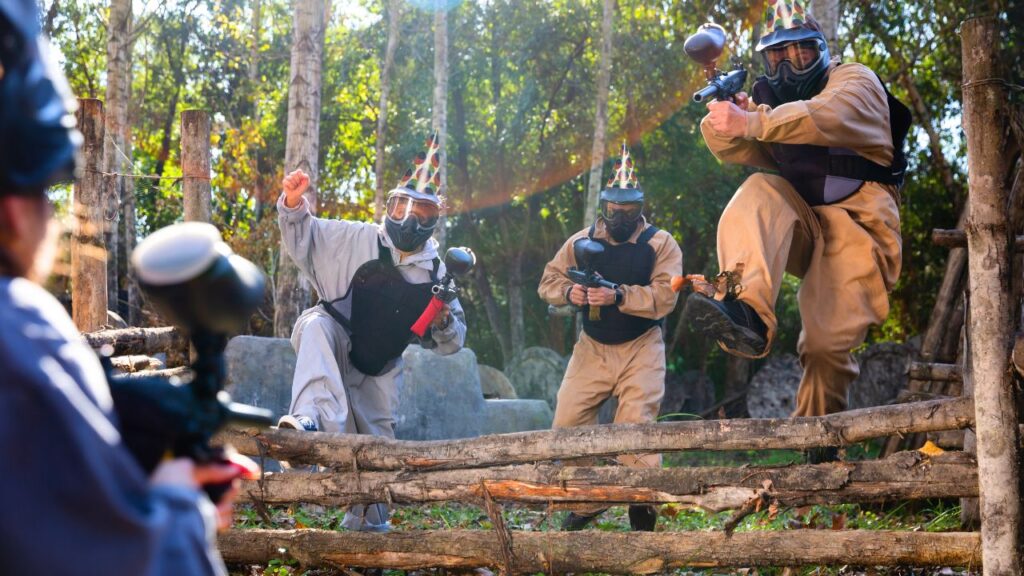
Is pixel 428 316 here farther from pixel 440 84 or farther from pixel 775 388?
pixel 440 84

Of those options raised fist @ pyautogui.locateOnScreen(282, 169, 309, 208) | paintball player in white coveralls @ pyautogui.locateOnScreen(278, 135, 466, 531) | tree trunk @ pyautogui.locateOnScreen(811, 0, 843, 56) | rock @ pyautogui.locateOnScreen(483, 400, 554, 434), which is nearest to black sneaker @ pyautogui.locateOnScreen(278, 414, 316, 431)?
paintball player in white coveralls @ pyautogui.locateOnScreen(278, 135, 466, 531)

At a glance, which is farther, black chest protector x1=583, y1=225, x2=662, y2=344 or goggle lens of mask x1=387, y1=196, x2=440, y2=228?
black chest protector x1=583, y1=225, x2=662, y2=344

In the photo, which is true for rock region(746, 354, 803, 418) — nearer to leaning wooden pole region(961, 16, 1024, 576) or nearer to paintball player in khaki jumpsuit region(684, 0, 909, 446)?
paintball player in khaki jumpsuit region(684, 0, 909, 446)

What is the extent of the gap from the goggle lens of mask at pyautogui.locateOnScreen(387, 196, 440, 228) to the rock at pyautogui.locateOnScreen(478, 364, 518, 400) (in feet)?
21.4

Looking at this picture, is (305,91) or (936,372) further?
(305,91)

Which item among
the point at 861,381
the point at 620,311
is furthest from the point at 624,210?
the point at 861,381

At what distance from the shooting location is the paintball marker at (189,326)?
1833 mm

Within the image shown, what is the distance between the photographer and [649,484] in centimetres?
508

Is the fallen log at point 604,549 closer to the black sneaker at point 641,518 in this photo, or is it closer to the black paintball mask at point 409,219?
the black sneaker at point 641,518

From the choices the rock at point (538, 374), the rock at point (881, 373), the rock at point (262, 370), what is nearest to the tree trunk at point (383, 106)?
the rock at point (538, 374)

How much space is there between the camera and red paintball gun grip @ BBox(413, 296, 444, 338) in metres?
6.39

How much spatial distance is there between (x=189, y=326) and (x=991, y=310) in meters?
3.68

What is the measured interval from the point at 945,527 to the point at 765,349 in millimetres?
2262

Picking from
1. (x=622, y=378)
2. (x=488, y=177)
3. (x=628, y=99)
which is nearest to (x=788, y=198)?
(x=622, y=378)
